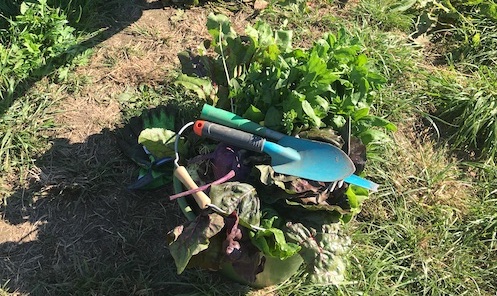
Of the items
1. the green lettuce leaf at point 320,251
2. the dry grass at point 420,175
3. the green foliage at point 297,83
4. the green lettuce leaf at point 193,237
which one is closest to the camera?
the green lettuce leaf at point 193,237

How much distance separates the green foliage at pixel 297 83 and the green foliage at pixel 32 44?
103 centimetres

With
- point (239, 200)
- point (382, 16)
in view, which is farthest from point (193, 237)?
point (382, 16)

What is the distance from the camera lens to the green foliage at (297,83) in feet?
7.30

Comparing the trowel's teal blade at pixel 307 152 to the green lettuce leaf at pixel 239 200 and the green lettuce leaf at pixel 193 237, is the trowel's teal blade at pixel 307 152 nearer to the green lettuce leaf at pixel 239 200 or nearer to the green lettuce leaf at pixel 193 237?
the green lettuce leaf at pixel 239 200

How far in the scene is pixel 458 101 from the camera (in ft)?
10.5

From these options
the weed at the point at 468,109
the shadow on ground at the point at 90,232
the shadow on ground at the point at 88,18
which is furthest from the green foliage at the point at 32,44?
the weed at the point at 468,109

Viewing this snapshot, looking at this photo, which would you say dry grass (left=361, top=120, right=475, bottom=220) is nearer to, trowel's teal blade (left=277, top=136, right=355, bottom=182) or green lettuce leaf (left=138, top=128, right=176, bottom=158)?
trowel's teal blade (left=277, top=136, right=355, bottom=182)

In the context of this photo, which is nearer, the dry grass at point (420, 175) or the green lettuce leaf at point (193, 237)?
the green lettuce leaf at point (193, 237)

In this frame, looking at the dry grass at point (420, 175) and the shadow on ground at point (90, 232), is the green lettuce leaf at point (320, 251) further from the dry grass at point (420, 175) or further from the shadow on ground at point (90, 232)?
the dry grass at point (420, 175)

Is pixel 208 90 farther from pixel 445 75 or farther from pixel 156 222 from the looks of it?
pixel 445 75

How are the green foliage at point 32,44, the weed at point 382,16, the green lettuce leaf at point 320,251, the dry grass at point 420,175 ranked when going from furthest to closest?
the weed at point 382,16
the green foliage at point 32,44
the dry grass at point 420,175
the green lettuce leaf at point 320,251

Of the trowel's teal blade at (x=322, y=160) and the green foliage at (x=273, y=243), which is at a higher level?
the trowel's teal blade at (x=322, y=160)

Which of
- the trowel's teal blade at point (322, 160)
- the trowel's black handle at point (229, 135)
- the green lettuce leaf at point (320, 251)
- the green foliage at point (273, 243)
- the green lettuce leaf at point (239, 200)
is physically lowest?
the green lettuce leaf at point (320, 251)

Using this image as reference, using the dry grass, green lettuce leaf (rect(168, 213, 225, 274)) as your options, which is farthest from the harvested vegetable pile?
the dry grass
